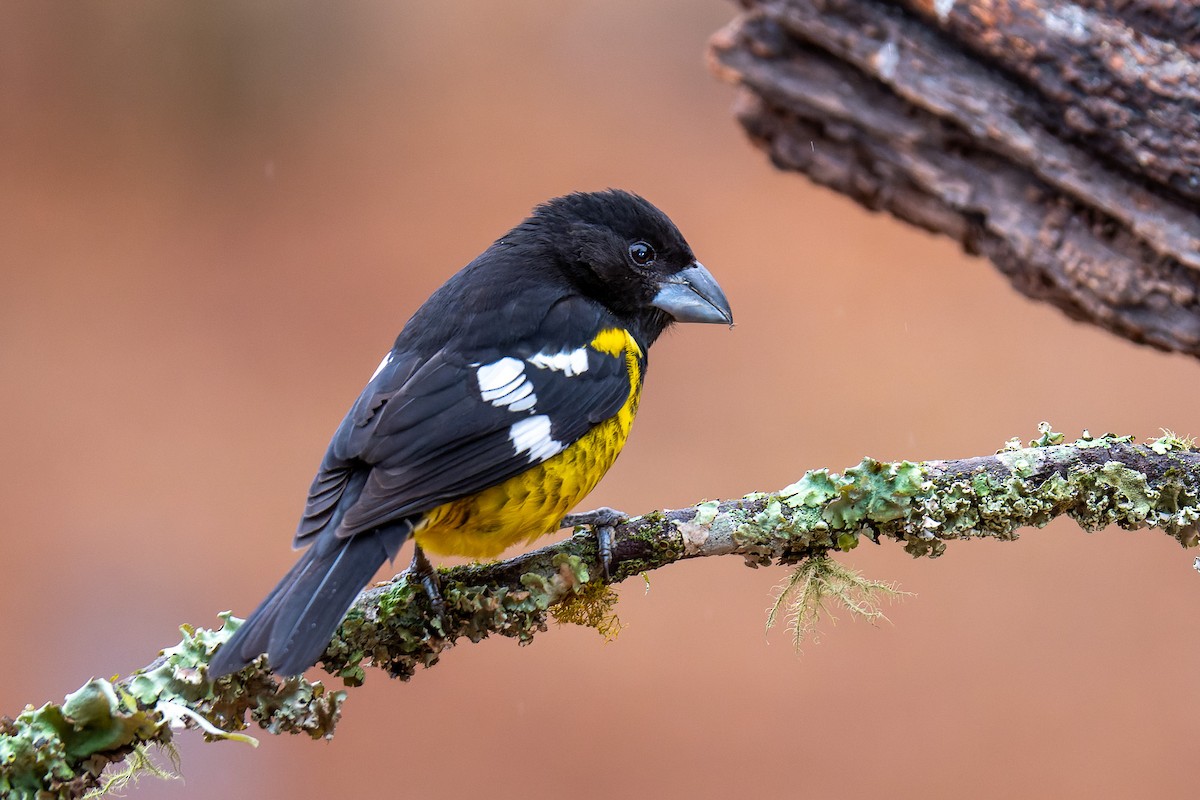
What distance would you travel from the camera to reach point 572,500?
8.15 feet

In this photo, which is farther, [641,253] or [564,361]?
[641,253]

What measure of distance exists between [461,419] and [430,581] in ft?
1.05

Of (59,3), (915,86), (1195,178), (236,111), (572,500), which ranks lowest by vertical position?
(572,500)

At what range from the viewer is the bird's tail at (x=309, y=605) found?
1.91 metres

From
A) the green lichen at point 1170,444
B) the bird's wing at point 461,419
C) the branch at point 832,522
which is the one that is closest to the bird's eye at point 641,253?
the bird's wing at point 461,419

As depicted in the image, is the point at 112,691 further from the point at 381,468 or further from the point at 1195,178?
the point at 1195,178

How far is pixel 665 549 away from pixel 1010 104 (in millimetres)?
1400

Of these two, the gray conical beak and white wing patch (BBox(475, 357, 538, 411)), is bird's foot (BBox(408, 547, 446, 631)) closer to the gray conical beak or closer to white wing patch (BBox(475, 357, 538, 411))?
white wing patch (BBox(475, 357, 538, 411))

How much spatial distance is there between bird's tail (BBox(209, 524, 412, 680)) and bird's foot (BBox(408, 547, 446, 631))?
8 cm

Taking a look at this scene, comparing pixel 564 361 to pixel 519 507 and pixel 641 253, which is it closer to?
pixel 519 507

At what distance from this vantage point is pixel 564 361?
100.0 inches

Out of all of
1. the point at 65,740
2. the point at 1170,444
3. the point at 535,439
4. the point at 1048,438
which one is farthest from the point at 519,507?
the point at 1170,444

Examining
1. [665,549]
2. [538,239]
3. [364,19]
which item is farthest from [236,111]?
[665,549]

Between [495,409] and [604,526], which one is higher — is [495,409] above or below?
above
